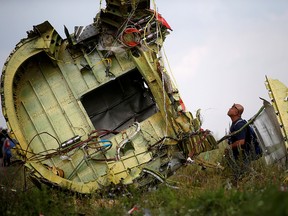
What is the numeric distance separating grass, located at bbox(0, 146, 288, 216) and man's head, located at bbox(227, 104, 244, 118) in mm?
1055

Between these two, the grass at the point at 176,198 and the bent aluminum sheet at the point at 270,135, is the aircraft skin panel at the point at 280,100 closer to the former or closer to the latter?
the bent aluminum sheet at the point at 270,135

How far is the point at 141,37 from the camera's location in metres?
8.23

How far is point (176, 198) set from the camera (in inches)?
238

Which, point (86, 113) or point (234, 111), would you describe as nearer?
point (234, 111)

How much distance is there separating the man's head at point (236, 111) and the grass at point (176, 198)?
1055mm

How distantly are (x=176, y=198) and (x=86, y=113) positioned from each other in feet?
10.7

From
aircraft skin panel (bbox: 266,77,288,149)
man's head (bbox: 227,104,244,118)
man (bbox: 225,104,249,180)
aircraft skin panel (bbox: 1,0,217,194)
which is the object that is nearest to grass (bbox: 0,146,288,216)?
man (bbox: 225,104,249,180)

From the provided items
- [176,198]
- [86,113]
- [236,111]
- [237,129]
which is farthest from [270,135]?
[86,113]

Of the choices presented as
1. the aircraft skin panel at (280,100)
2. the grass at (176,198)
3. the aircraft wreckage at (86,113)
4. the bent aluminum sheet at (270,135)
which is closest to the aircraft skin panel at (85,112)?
the aircraft wreckage at (86,113)

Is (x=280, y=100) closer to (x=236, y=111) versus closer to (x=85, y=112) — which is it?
(x=236, y=111)

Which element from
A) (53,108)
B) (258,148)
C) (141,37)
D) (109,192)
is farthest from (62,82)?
(258,148)

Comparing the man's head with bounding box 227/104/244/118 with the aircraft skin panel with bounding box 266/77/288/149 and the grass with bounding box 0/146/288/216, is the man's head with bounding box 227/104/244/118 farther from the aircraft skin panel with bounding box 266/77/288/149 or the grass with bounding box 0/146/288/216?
the grass with bounding box 0/146/288/216

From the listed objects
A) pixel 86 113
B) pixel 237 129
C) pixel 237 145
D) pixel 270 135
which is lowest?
pixel 270 135

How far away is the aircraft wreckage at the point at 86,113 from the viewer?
7570 millimetres
